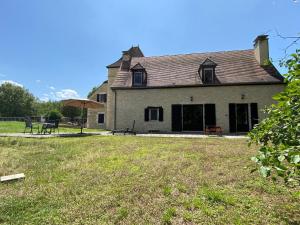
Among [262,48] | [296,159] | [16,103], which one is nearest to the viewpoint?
[296,159]

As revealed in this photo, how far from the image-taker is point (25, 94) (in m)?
63.4

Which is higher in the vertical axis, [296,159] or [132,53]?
[132,53]

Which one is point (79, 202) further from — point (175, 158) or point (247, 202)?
point (175, 158)

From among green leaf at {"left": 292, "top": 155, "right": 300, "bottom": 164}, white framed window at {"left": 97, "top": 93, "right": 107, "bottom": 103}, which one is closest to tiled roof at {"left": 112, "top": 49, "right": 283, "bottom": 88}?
white framed window at {"left": 97, "top": 93, "right": 107, "bottom": 103}

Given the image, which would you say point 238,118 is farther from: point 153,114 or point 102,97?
point 102,97

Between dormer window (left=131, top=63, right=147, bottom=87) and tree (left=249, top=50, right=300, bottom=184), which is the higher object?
dormer window (left=131, top=63, right=147, bottom=87)

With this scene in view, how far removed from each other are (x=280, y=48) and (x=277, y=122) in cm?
115

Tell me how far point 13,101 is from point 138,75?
191 ft

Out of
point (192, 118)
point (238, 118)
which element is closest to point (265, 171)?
point (192, 118)

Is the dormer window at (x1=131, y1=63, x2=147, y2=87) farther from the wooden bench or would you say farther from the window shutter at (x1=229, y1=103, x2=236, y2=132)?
the window shutter at (x1=229, y1=103, x2=236, y2=132)

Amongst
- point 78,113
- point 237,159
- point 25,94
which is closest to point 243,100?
point 237,159

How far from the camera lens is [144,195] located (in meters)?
3.38

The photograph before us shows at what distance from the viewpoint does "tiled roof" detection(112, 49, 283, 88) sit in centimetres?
1598

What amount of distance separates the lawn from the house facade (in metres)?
11.4
